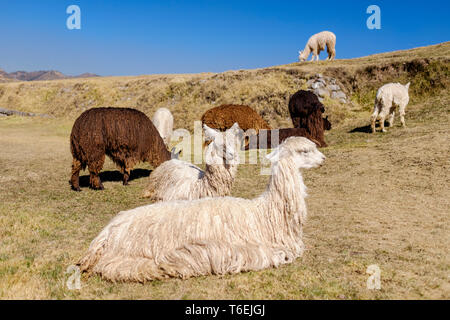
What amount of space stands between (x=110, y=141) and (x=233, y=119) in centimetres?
598

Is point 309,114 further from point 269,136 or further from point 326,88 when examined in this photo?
point 326,88

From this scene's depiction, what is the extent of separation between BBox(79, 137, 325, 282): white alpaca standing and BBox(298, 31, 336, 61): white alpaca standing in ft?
82.0

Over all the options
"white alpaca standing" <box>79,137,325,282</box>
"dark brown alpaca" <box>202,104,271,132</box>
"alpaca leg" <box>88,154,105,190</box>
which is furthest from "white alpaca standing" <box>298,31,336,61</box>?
"white alpaca standing" <box>79,137,325,282</box>

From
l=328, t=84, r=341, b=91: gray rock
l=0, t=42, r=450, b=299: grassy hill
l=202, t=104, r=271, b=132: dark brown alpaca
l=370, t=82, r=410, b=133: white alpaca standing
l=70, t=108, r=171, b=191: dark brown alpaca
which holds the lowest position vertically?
l=0, t=42, r=450, b=299: grassy hill

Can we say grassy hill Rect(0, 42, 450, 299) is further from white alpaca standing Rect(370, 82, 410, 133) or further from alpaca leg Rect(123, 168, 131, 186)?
white alpaca standing Rect(370, 82, 410, 133)

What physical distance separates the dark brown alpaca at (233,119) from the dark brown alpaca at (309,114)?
133 centimetres

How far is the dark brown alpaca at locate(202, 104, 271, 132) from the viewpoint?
523 inches

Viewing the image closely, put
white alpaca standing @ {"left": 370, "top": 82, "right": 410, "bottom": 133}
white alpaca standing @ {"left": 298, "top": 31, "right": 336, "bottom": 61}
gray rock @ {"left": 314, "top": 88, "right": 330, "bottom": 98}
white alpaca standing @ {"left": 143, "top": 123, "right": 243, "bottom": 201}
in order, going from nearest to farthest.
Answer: white alpaca standing @ {"left": 143, "top": 123, "right": 243, "bottom": 201} → white alpaca standing @ {"left": 370, "top": 82, "right": 410, "bottom": 133} → gray rock @ {"left": 314, "top": 88, "right": 330, "bottom": 98} → white alpaca standing @ {"left": 298, "top": 31, "right": 336, "bottom": 61}

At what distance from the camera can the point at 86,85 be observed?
3459 cm

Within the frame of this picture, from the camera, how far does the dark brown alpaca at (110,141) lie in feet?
26.3

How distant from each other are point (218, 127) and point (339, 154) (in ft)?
15.5

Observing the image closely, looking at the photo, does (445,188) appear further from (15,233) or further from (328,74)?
(328,74)

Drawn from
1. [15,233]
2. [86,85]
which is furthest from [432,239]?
[86,85]

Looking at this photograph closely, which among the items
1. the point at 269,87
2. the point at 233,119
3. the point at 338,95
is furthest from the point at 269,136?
the point at 269,87
